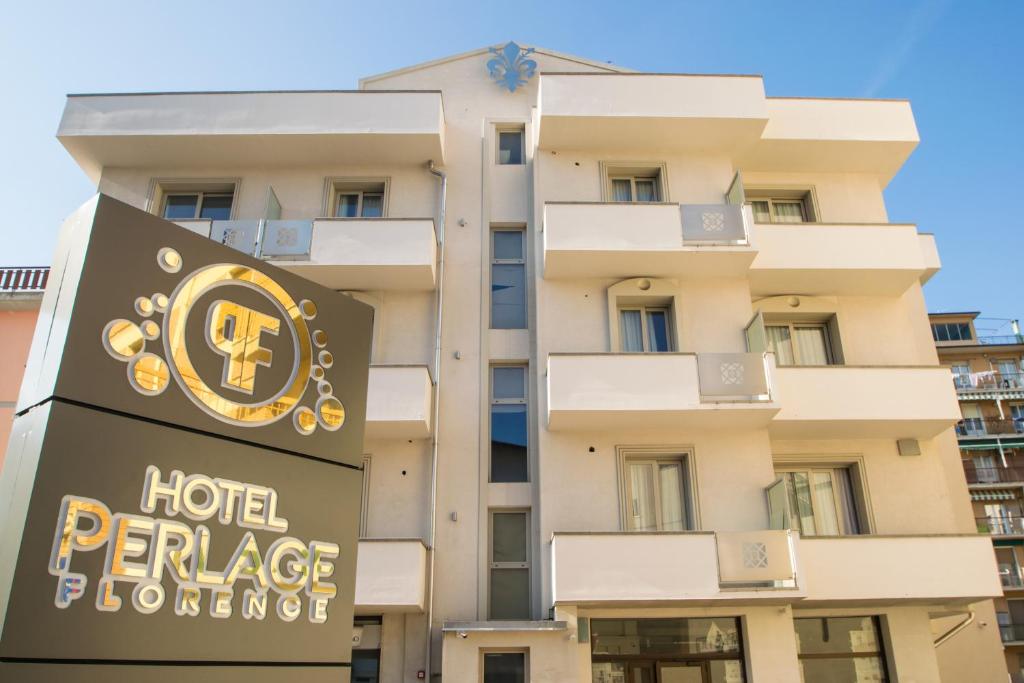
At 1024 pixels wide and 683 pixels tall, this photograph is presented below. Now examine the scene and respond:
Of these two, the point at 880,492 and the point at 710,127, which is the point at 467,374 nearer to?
the point at 710,127

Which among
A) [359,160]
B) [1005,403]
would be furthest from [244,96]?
[1005,403]

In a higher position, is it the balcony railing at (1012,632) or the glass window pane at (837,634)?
the balcony railing at (1012,632)

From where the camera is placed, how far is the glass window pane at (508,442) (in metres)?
15.3

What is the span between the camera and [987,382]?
51.7 m

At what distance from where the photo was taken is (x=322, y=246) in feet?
52.3

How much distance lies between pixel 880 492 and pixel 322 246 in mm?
11809

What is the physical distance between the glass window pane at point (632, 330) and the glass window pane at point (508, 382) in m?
2.13

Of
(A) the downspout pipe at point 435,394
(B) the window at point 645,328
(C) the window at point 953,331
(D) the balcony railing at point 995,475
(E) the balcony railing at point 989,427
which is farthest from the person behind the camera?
(C) the window at point 953,331

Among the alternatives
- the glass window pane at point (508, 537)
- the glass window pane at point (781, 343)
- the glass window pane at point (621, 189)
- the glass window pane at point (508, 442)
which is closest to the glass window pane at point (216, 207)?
the glass window pane at point (508, 442)

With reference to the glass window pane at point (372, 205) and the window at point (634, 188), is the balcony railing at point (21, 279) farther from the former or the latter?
the window at point (634, 188)

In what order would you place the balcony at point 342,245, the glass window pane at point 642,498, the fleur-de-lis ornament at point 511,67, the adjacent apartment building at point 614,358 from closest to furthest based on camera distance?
the adjacent apartment building at point 614,358, the glass window pane at point 642,498, the balcony at point 342,245, the fleur-de-lis ornament at point 511,67

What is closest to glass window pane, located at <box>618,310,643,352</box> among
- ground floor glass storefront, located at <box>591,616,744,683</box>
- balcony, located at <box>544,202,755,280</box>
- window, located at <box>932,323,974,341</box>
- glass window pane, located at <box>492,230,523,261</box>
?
balcony, located at <box>544,202,755,280</box>

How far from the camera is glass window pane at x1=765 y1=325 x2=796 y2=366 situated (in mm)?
16594

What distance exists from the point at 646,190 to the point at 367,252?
622 centimetres
